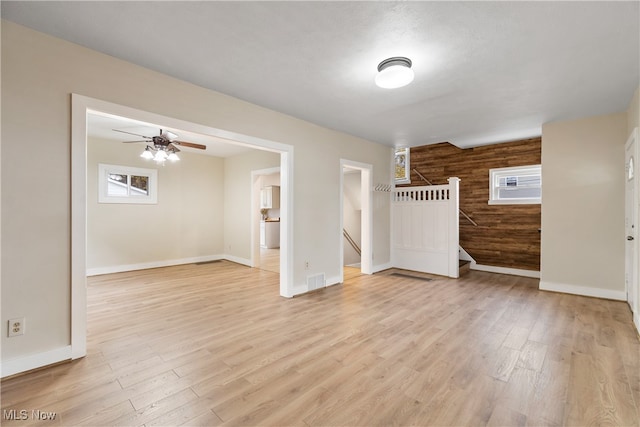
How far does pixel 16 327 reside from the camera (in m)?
2.07

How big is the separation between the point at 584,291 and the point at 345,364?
4084 millimetres

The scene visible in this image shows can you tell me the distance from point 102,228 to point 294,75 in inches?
196

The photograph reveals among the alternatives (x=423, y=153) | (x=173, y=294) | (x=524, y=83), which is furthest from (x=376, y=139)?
(x=173, y=294)

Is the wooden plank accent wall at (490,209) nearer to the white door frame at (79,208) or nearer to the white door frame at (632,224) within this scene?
the white door frame at (632,224)

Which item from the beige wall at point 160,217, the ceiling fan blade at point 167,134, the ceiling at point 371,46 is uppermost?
the ceiling at point 371,46

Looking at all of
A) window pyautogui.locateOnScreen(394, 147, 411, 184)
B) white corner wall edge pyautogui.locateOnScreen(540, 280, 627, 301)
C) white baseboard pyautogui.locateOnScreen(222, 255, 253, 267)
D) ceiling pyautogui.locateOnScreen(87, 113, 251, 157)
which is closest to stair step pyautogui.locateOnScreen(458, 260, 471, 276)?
white corner wall edge pyautogui.locateOnScreen(540, 280, 627, 301)

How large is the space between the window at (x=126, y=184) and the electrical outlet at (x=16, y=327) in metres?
3.96

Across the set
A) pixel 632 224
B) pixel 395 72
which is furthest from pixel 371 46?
pixel 632 224

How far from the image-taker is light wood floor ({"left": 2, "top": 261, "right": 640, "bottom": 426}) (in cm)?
170

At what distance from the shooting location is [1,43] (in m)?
2.01

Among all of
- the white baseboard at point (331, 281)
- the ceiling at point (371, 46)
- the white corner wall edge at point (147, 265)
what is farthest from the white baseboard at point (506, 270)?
the white corner wall edge at point (147, 265)

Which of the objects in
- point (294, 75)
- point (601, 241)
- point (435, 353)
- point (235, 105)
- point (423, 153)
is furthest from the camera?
point (423, 153)

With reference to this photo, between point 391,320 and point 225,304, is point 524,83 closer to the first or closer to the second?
point 391,320

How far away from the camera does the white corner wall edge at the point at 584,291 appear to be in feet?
12.7
